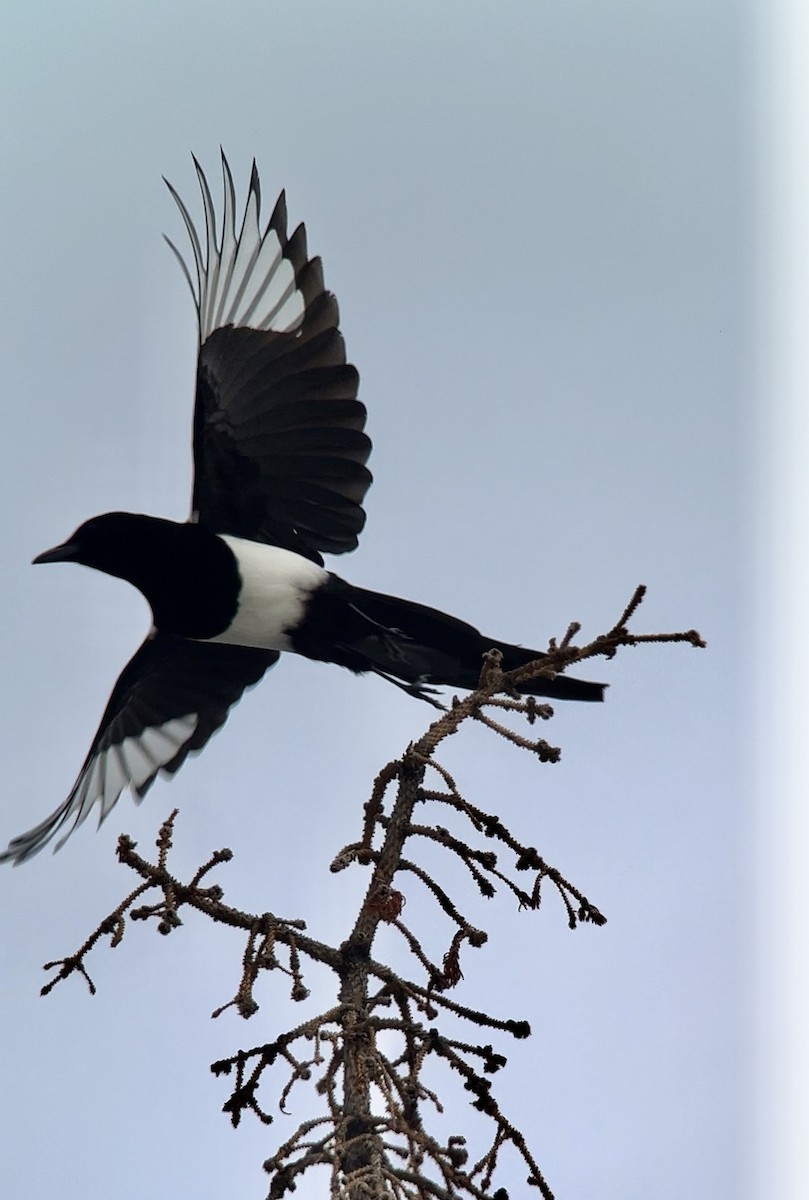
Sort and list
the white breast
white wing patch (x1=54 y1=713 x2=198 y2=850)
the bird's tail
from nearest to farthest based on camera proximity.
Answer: the bird's tail < the white breast < white wing patch (x1=54 y1=713 x2=198 y2=850)

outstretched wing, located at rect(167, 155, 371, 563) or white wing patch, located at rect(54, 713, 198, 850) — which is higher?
outstretched wing, located at rect(167, 155, 371, 563)

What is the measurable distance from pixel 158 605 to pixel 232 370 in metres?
0.59

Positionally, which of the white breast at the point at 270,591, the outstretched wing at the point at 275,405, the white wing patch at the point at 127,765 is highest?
the outstretched wing at the point at 275,405

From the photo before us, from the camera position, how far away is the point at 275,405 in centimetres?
305

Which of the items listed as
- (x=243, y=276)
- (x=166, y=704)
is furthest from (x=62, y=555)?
(x=243, y=276)

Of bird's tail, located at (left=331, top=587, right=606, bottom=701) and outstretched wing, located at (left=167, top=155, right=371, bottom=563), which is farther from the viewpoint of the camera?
outstretched wing, located at (left=167, top=155, right=371, bottom=563)

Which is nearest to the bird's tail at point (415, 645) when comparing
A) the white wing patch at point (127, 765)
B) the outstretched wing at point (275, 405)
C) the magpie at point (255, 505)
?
the magpie at point (255, 505)

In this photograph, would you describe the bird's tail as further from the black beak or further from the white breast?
the black beak

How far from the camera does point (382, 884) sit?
56.6 inches

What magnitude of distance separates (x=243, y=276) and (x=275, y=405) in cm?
35

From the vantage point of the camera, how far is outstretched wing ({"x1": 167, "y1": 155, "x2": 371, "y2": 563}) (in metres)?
3.04

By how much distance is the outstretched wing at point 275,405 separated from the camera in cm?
304

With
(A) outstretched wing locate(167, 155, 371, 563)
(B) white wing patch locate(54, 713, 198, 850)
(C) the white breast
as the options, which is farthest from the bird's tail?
(B) white wing patch locate(54, 713, 198, 850)

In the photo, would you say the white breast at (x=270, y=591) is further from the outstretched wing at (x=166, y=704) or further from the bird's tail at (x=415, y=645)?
the outstretched wing at (x=166, y=704)
